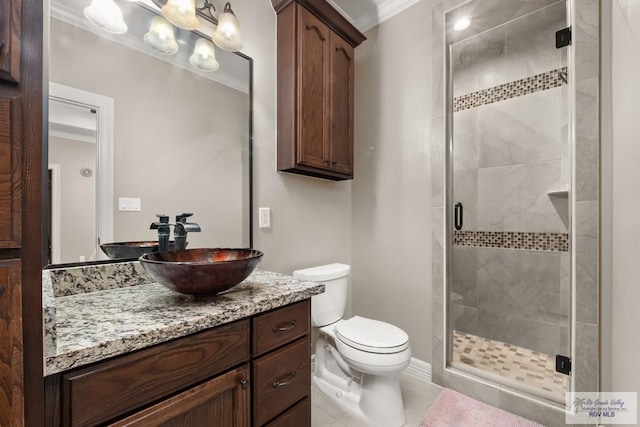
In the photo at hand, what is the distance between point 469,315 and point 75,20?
3065 mm

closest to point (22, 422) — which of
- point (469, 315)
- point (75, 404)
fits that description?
point (75, 404)

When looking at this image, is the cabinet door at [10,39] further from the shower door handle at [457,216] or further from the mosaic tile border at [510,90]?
the mosaic tile border at [510,90]

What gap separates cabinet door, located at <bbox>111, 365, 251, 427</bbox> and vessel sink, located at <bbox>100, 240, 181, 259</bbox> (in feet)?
2.27

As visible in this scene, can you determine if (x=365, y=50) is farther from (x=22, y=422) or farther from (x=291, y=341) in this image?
(x=22, y=422)

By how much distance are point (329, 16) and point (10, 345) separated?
7.08 ft

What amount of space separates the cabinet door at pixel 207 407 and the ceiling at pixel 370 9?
247 cm

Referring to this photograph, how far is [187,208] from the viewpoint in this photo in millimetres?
1459

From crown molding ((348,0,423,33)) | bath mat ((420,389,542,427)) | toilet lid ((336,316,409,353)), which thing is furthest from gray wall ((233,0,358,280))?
bath mat ((420,389,542,427))

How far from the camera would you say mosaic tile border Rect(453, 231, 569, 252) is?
229 centimetres

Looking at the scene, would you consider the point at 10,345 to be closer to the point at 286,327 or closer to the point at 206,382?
the point at 206,382

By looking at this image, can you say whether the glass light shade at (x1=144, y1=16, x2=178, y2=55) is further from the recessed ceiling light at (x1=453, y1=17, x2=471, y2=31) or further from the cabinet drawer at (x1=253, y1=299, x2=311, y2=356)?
the recessed ceiling light at (x1=453, y1=17, x2=471, y2=31)

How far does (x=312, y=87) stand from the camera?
1.86 meters

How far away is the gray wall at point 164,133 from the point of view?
118cm

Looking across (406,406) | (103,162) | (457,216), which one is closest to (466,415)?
(406,406)
